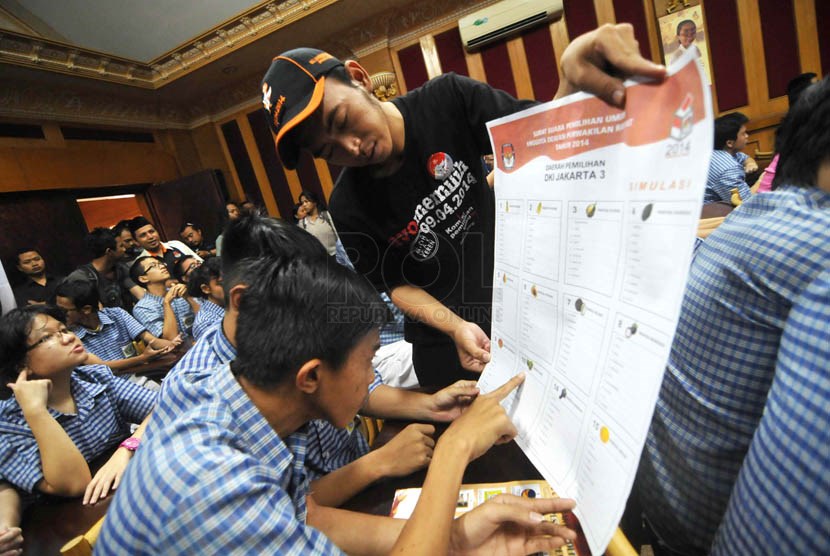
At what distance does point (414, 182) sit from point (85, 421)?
1473mm

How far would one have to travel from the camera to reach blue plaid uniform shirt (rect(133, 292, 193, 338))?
3188mm

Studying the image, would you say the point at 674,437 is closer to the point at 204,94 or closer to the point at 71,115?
the point at 71,115

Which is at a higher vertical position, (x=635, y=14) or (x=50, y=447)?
(x=635, y=14)

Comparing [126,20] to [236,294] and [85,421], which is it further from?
[236,294]

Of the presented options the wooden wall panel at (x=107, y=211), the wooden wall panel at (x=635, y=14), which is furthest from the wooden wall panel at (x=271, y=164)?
the wooden wall panel at (x=635, y=14)

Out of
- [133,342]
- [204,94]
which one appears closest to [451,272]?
[133,342]

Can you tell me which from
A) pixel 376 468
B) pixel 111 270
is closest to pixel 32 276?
pixel 111 270

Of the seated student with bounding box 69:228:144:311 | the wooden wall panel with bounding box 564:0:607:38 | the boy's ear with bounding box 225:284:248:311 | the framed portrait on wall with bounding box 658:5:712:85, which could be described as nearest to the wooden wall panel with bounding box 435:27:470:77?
the wooden wall panel with bounding box 564:0:607:38

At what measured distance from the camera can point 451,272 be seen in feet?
3.29

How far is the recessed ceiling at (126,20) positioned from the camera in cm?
456

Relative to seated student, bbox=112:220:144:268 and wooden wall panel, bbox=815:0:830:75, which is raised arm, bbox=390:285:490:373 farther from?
wooden wall panel, bbox=815:0:830:75

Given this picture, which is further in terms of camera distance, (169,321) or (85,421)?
(169,321)

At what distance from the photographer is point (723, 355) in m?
0.55

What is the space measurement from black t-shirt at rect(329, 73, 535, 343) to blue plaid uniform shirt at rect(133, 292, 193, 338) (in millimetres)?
2826
